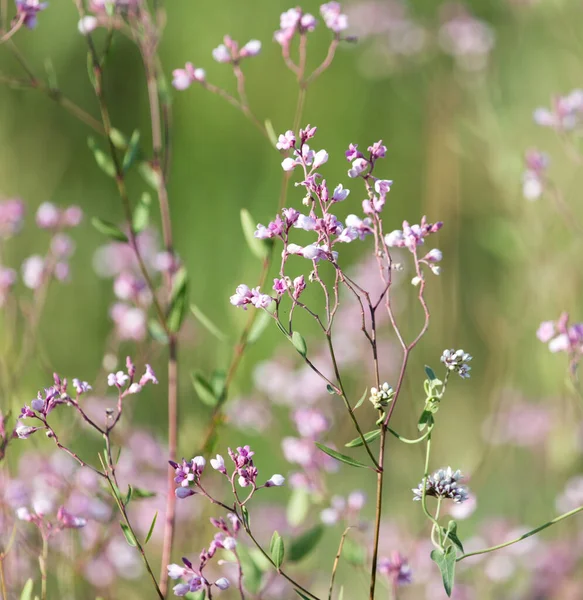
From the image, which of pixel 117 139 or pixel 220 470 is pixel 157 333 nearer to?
pixel 117 139

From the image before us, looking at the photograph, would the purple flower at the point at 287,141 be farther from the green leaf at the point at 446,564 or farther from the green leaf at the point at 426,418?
the green leaf at the point at 446,564

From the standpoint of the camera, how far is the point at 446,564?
3.07 ft

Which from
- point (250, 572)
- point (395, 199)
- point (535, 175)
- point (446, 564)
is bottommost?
point (446, 564)

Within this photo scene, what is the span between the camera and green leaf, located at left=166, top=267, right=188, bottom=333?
1.34 m

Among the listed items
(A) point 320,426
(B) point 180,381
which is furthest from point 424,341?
(A) point 320,426

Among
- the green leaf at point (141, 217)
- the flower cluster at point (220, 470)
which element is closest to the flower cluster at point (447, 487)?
the flower cluster at point (220, 470)

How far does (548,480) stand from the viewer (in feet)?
7.89

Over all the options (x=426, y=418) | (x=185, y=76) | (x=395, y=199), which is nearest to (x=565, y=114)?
(x=185, y=76)

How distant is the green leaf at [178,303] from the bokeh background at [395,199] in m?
0.55

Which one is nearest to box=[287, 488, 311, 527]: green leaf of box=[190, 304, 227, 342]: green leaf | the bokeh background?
box=[190, 304, 227, 342]: green leaf

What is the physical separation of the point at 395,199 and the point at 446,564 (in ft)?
8.18

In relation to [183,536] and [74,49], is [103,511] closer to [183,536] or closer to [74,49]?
[183,536]

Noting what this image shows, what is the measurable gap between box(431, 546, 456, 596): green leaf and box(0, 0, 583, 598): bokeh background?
38.4 inches

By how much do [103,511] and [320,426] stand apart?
15.4 inches
